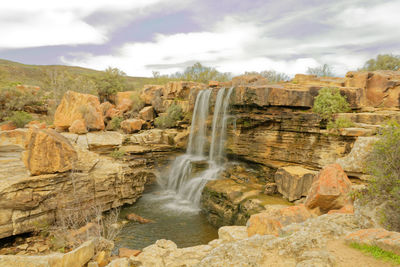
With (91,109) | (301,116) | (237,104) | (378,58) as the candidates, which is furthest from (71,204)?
(378,58)

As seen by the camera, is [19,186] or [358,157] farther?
[19,186]

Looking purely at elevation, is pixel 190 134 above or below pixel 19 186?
above

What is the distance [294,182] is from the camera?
33.7 ft

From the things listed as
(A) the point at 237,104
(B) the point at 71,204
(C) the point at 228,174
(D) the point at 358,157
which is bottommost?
(B) the point at 71,204

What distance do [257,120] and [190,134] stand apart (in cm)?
619

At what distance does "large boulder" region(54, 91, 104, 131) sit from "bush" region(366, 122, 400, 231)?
16903 mm

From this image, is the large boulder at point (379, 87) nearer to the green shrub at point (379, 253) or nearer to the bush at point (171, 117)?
the green shrub at point (379, 253)

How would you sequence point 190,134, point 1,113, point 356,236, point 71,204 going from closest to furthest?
point 356,236, point 71,204, point 190,134, point 1,113

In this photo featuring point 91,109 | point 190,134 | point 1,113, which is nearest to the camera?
point 91,109

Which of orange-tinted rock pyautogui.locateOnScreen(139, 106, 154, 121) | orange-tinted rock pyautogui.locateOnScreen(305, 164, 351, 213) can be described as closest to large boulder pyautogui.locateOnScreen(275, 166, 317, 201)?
orange-tinted rock pyautogui.locateOnScreen(305, 164, 351, 213)

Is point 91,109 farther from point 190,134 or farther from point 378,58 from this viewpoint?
point 378,58

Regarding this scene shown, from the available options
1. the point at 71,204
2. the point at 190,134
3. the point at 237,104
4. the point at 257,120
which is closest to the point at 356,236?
the point at 257,120

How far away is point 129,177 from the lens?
13859mm

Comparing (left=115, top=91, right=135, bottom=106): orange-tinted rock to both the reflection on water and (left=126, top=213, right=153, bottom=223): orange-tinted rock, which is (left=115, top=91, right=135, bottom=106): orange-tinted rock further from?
(left=126, top=213, right=153, bottom=223): orange-tinted rock
